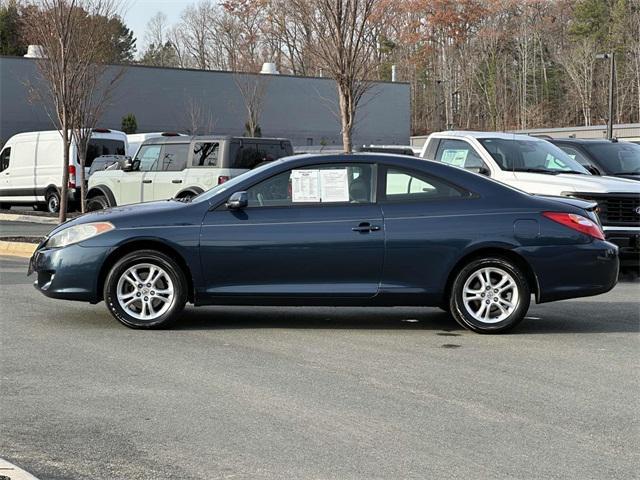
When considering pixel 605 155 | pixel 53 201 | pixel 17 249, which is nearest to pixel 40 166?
pixel 53 201

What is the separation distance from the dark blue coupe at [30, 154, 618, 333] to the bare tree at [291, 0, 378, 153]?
30.7 feet

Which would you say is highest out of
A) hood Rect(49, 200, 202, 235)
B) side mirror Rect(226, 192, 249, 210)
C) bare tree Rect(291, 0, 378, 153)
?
bare tree Rect(291, 0, 378, 153)

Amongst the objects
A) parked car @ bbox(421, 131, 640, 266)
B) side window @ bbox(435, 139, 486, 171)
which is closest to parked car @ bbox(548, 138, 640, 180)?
parked car @ bbox(421, 131, 640, 266)

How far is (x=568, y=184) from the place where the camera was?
45.3 ft

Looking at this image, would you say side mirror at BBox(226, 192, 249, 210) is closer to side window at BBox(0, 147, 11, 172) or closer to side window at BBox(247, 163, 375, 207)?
side window at BBox(247, 163, 375, 207)

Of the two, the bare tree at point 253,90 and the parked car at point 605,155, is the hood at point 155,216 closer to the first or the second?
the parked car at point 605,155

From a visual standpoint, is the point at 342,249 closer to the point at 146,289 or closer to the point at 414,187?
the point at 414,187

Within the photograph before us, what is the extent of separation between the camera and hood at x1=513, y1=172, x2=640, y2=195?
45.2ft

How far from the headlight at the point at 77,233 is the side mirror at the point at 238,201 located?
1.04 metres

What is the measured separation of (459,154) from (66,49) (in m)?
7.14

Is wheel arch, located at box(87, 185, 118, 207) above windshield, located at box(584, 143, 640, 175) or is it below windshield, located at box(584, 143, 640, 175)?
below

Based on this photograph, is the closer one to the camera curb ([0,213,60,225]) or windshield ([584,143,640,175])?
windshield ([584,143,640,175])

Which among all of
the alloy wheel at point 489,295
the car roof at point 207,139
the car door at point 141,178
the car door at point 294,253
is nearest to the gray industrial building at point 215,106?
the car door at point 141,178

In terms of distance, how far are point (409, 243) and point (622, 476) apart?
414 cm
